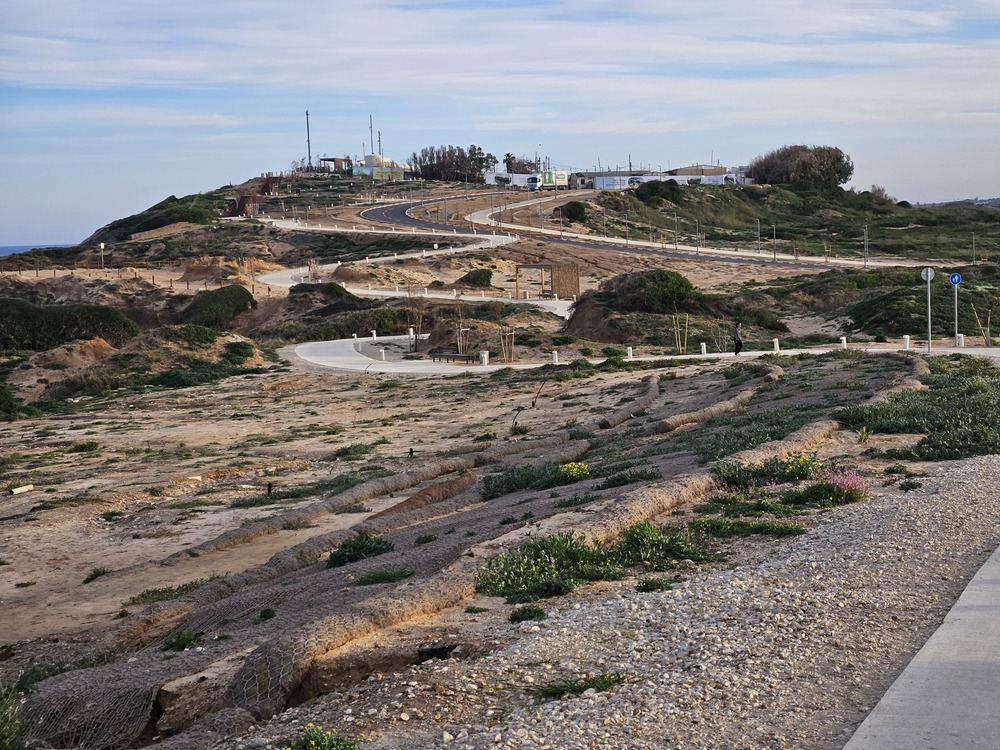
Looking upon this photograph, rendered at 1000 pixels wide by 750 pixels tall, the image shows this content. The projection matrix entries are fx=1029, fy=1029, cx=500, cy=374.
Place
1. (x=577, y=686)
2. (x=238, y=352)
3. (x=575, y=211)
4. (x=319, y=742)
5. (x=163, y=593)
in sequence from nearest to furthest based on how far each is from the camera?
(x=319, y=742)
(x=577, y=686)
(x=163, y=593)
(x=238, y=352)
(x=575, y=211)

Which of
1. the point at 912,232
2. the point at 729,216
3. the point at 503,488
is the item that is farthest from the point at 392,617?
the point at 729,216

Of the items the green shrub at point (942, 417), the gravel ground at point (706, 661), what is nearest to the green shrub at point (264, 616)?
the gravel ground at point (706, 661)

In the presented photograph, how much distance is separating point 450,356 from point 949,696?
3244cm

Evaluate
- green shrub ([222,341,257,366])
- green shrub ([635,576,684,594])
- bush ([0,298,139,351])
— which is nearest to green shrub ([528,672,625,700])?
green shrub ([635,576,684,594])

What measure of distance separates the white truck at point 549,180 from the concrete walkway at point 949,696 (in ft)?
440

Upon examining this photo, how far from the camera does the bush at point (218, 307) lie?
56000 millimetres

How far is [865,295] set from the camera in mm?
47094

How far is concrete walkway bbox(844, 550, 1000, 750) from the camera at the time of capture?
5355mm

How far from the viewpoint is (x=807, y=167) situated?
14038 centimetres

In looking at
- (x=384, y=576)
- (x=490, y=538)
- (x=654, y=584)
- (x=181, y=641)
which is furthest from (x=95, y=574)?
(x=654, y=584)

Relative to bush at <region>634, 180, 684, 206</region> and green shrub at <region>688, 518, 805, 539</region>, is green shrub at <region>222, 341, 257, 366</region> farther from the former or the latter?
bush at <region>634, 180, 684, 206</region>

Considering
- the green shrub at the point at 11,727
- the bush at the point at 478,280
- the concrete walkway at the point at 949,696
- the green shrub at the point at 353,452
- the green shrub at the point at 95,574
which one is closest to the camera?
the concrete walkway at the point at 949,696

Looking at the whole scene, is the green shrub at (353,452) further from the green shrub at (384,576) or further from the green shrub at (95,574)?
the green shrub at (384,576)

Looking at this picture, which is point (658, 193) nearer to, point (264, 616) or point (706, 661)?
point (264, 616)
